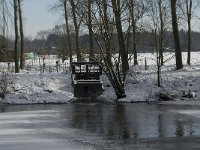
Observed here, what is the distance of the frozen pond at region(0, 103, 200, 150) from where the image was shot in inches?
550

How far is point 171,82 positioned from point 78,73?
6885 mm

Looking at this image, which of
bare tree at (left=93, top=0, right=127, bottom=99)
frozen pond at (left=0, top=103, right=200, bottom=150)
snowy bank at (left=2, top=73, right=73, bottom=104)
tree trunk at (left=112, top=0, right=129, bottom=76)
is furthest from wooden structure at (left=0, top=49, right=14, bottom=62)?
frozen pond at (left=0, top=103, right=200, bottom=150)

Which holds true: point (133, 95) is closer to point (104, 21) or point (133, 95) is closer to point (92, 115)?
point (104, 21)

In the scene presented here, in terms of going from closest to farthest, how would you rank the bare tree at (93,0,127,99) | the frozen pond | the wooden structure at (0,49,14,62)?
the frozen pond, the bare tree at (93,0,127,99), the wooden structure at (0,49,14,62)

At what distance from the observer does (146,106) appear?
85.3ft

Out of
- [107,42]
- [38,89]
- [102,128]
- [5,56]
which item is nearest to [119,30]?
[107,42]

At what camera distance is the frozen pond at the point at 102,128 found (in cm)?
1397

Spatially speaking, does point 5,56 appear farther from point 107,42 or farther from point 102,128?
point 102,128

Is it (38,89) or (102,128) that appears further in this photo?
(38,89)

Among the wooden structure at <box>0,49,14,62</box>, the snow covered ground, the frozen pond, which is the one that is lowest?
the frozen pond

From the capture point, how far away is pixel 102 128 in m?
17.6

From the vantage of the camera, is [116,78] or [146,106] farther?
[116,78]

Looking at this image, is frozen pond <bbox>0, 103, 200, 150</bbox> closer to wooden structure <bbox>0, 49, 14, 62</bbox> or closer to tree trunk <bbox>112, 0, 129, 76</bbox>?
tree trunk <bbox>112, 0, 129, 76</bbox>

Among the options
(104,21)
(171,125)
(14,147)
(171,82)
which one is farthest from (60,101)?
(14,147)
